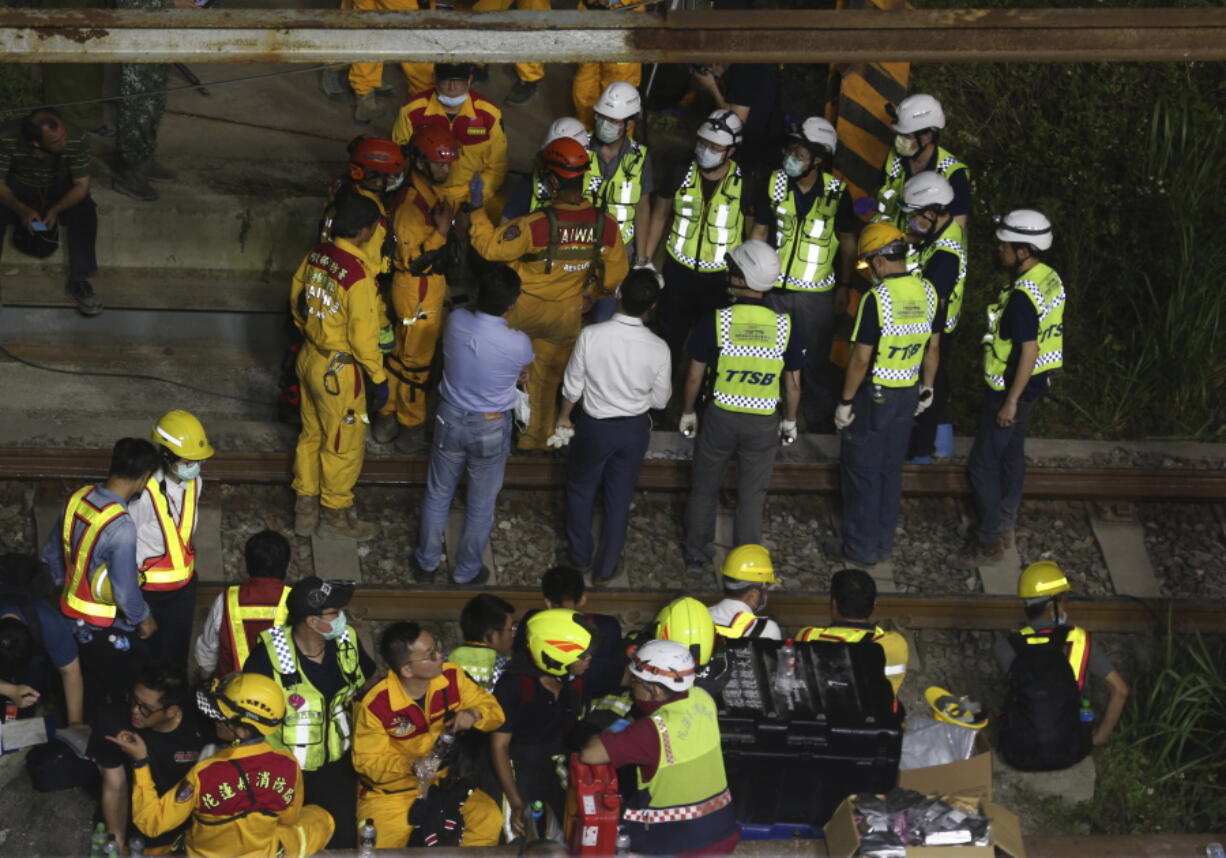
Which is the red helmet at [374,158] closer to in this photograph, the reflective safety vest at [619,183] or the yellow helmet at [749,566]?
the reflective safety vest at [619,183]

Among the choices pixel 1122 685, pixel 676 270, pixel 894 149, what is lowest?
pixel 1122 685

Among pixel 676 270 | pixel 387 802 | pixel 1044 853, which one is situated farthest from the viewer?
pixel 676 270

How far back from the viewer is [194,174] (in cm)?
1199

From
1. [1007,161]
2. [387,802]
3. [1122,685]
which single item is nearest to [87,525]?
[387,802]

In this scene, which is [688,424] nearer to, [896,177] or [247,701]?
[896,177]

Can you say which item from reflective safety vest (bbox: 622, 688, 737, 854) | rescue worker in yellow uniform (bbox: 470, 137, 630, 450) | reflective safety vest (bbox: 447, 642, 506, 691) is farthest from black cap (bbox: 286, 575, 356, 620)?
rescue worker in yellow uniform (bbox: 470, 137, 630, 450)

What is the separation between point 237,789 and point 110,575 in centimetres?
149

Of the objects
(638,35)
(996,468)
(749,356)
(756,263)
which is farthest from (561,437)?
(638,35)

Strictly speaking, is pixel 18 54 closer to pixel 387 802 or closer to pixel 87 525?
pixel 87 525

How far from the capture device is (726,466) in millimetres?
9562

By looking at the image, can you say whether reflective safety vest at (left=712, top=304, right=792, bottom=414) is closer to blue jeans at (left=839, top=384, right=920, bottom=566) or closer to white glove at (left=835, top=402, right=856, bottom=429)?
white glove at (left=835, top=402, right=856, bottom=429)

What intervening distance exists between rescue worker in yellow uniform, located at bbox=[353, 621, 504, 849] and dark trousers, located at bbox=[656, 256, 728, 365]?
148 inches

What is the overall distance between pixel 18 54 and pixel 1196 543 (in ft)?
23.1

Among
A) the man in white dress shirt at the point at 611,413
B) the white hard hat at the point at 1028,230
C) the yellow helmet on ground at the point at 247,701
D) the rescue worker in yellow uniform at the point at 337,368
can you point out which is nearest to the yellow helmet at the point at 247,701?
the yellow helmet on ground at the point at 247,701
